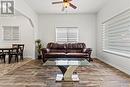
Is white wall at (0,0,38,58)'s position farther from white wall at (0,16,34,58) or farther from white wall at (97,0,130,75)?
white wall at (97,0,130,75)

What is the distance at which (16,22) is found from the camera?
11.1 meters

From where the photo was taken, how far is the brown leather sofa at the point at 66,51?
855 centimetres

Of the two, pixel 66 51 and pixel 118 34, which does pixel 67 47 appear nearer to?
pixel 66 51

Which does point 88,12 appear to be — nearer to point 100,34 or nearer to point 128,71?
point 100,34

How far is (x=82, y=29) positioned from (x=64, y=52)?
244 centimetres

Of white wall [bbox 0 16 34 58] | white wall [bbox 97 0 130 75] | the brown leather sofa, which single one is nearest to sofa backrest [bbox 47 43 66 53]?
the brown leather sofa

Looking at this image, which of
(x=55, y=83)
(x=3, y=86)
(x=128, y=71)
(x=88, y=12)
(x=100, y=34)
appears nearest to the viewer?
(x=3, y=86)

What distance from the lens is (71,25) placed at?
10961mm

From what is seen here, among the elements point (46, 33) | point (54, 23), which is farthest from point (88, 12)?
point (46, 33)

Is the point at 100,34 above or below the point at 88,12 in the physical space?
below

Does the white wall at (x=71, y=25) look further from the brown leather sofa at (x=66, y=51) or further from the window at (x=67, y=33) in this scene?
the brown leather sofa at (x=66, y=51)

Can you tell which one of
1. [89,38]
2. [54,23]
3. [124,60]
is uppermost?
[54,23]

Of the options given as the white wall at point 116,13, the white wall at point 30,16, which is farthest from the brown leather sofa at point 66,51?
the white wall at point 30,16

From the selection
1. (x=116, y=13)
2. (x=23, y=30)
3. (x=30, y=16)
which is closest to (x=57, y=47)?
(x=30, y=16)
